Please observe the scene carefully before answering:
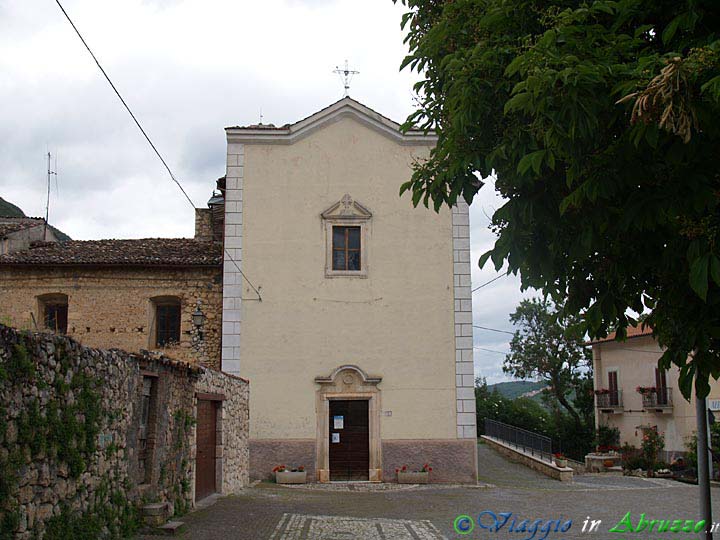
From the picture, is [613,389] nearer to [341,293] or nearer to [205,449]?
[341,293]

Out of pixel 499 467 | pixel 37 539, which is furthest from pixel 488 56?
pixel 499 467

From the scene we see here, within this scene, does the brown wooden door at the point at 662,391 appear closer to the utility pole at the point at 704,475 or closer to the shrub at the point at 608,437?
the shrub at the point at 608,437

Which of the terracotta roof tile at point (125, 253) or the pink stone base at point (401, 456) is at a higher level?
the terracotta roof tile at point (125, 253)

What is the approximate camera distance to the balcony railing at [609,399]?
1188 inches

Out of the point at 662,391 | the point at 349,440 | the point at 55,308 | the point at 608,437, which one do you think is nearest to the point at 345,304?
the point at 349,440

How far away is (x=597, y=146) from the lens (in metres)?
4.73

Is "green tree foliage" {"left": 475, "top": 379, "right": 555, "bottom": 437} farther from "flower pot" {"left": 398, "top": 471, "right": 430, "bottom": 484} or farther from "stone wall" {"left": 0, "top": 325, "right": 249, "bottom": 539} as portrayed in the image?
"stone wall" {"left": 0, "top": 325, "right": 249, "bottom": 539}

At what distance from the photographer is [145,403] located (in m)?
9.66

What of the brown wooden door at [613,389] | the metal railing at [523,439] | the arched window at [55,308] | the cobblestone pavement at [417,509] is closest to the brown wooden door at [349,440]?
the cobblestone pavement at [417,509]

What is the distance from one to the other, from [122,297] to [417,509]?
10304mm

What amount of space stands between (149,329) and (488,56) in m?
15.9

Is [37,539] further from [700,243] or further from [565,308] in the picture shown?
[700,243]

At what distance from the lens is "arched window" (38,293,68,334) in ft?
63.8

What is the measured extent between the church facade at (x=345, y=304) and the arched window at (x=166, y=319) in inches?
63.8
